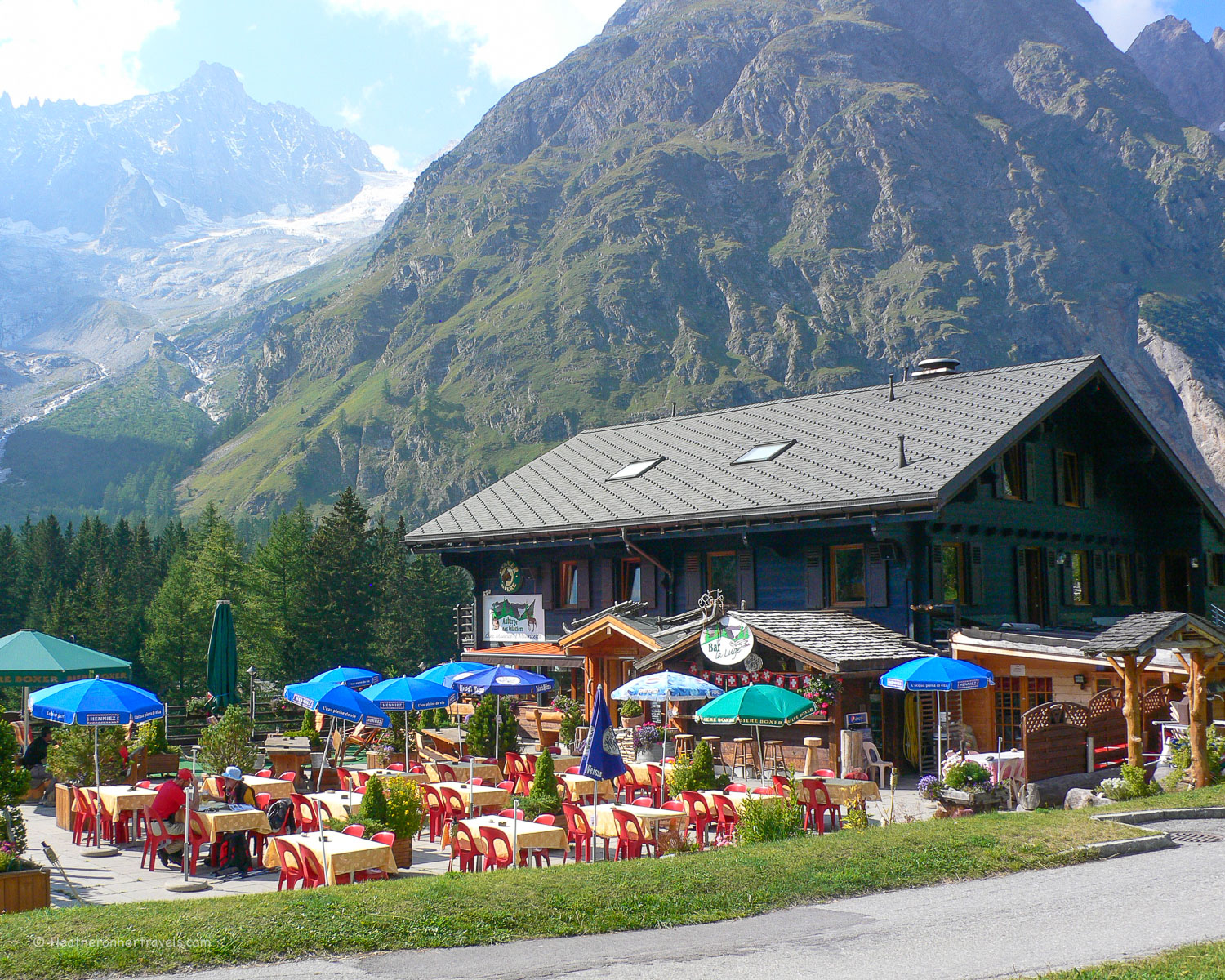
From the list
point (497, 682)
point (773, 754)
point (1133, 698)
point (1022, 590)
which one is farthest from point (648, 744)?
point (1022, 590)

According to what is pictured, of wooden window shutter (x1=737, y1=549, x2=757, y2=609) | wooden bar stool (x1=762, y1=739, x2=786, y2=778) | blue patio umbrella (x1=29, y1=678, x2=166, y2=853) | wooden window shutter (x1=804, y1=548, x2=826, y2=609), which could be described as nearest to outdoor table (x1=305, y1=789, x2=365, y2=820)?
blue patio umbrella (x1=29, y1=678, x2=166, y2=853)

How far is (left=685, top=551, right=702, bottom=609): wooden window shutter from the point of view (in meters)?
27.0

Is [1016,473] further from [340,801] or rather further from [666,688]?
[340,801]

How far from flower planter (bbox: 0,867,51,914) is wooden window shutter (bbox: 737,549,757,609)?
1708cm

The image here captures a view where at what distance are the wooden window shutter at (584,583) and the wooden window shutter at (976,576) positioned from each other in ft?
32.0

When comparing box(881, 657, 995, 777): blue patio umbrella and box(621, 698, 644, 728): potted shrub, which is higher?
box(881, 657, 995, 777): blue patio umbrella

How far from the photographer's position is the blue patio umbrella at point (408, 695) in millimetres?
19031

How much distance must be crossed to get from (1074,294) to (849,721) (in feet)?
581

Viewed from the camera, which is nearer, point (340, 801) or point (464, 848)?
point (464, 848)

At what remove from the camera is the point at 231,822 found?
14008 millimetres

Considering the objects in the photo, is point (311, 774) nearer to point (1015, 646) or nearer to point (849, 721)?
point (849, 721)

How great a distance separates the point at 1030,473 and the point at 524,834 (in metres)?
17.9

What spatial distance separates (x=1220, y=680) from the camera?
2455 centimetres

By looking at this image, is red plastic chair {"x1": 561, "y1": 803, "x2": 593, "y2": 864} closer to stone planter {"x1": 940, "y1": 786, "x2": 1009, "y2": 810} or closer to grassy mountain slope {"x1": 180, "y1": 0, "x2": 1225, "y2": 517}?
stone planter {"x1": 940, "y1": 786, "x2": 1009, "y2": 810}
